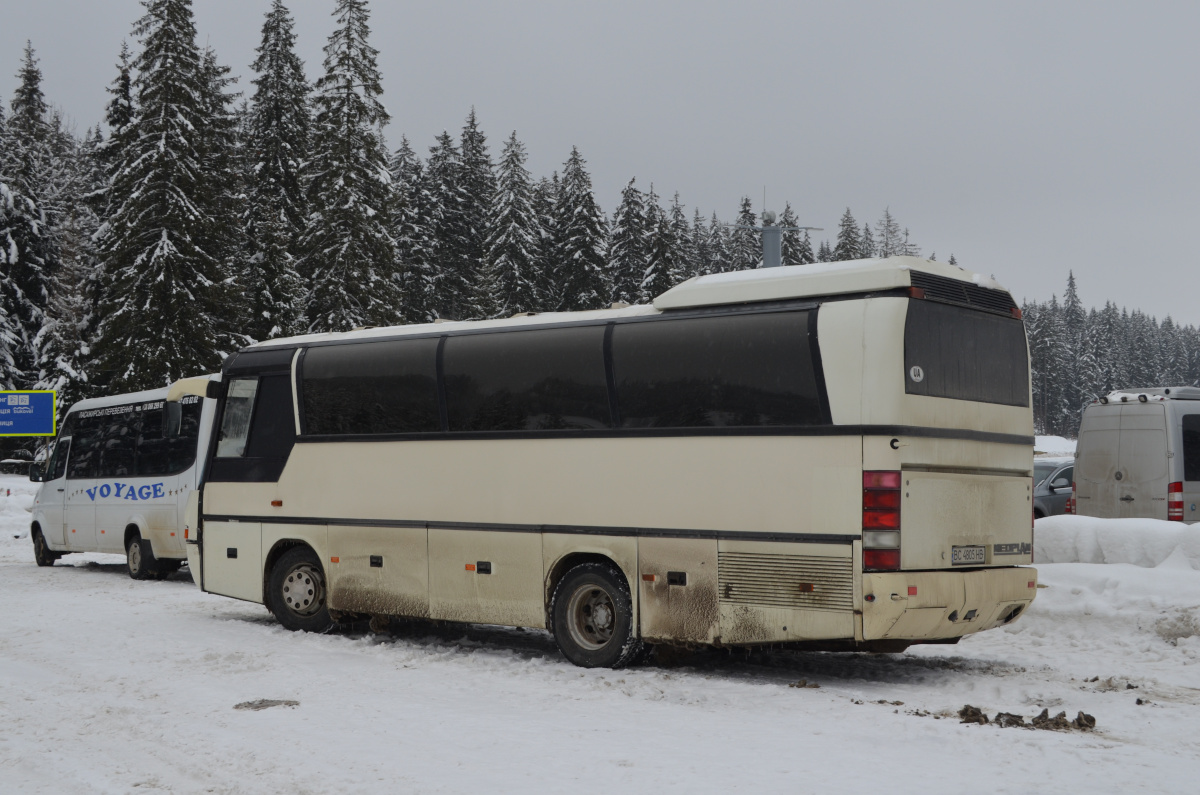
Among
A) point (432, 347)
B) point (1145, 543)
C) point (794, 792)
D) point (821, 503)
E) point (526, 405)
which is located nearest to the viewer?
point (794, 792)

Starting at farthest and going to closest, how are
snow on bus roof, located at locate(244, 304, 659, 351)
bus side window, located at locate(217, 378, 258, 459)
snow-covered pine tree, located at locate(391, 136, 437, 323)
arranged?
snow-covered pine tree, located at locate(391, 136, 437, 323)
bus side window, located at locate(217, 378, 258, 459)
snow on bus roof, located at locate(244, 304, 659, 351)

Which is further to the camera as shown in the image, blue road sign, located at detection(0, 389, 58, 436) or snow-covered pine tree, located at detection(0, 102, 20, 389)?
snow-covered pine tree, located at detection(0, 102, 20, 389)

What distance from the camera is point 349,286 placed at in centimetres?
4622

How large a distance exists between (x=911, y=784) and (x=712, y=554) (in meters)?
3.96

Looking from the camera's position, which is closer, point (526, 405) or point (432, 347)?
point (526, 405)

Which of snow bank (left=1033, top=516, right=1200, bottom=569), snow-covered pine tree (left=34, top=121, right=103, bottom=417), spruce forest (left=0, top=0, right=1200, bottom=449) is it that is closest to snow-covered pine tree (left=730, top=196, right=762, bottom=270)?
A: spruce forest (left=0, top=0, right=1200, bottom=449)

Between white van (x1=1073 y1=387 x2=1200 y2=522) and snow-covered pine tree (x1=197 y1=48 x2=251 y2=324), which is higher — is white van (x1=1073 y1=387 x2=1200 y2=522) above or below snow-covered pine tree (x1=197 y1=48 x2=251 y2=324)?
below

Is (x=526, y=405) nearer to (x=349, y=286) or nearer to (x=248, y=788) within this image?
(x=248, y=788)

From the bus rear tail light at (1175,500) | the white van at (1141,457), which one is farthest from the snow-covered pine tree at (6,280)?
the bus rear tail light at (1175,500)

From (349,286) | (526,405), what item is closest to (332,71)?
(349,286)

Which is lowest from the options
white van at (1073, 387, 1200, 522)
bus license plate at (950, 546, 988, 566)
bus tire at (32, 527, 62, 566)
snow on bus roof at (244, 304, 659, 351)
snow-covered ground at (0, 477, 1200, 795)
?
snow-covered ground at (0, 477, 1200, 795)

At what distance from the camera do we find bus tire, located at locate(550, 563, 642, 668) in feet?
35.0

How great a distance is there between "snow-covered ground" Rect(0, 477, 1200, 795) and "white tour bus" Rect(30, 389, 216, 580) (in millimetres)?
6100

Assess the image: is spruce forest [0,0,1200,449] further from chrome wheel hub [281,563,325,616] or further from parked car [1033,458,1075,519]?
chrome wheel hub [281,563,325,616]
